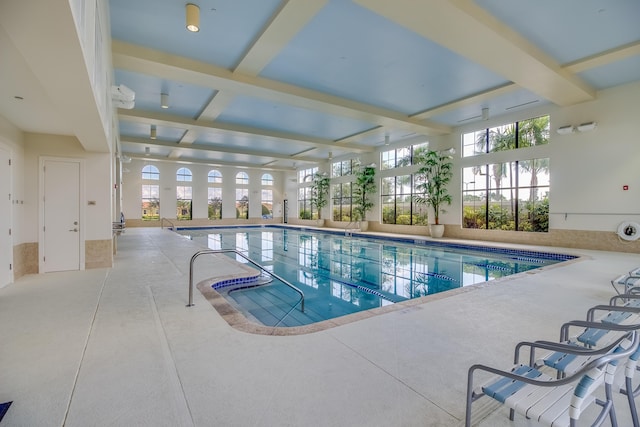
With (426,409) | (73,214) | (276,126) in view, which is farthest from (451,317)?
(276,126)

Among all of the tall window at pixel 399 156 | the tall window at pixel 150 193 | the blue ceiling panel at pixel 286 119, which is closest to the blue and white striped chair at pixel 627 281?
the blue ceiling panel at pixel 286 119

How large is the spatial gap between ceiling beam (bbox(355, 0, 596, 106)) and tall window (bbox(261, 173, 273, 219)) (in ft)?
54.5

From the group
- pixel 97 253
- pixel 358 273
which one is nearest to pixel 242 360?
pixel 358 273

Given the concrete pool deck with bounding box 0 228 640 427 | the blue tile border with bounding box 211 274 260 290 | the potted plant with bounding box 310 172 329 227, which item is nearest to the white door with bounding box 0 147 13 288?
the concrete pool deck with bounding box 0 228 640 427

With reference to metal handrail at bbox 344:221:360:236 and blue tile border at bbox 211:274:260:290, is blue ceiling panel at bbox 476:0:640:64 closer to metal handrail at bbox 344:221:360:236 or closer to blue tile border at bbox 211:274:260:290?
blue tile border at bbox 211:274:260:290

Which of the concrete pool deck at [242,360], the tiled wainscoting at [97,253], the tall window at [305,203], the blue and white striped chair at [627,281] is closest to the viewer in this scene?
the concrete pool deck at [242,360]

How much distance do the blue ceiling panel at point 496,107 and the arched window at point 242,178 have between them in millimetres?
13402

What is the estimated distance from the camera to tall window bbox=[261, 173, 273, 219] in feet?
68.3

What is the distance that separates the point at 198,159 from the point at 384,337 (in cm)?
1621

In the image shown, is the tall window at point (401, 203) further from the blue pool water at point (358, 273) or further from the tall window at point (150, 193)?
the tall window at point (150, 193)

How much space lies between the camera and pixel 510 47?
4852 millimetres

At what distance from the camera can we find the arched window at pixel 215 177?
62.0ft

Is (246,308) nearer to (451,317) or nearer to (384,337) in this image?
(384,337)

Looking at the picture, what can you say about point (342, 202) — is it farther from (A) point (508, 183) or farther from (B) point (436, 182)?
(A) point (508, 183)
